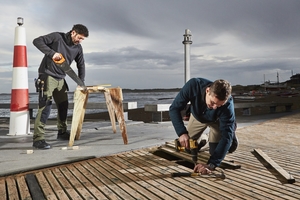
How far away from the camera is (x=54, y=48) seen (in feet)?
12.8

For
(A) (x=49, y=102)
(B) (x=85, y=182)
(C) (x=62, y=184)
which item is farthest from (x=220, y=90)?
(A) (x=49, y=102)

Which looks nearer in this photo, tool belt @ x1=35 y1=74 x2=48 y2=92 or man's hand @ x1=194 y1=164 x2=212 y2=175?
man's hand @ x1=194 y1=164 x2=212 y2=175

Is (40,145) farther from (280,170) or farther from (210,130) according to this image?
(280,170)

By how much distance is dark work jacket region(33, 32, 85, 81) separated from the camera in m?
3.67

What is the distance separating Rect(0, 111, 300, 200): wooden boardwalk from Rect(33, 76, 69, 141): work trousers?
3.62ft

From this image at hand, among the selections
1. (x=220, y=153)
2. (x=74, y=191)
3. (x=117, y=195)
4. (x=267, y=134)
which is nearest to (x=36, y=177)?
(x=74, y=191)

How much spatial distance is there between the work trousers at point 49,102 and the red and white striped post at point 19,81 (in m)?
0.97

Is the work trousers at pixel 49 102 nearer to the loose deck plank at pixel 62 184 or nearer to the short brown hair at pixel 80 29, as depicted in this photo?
the short brown hair at pixel 80 29

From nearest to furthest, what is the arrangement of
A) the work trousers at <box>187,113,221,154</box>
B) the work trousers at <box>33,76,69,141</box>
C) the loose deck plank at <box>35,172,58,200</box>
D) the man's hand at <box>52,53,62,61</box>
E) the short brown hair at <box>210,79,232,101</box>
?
the loose deck plank at <box>35,172,58,200</box> < the short brown hair at <box>210,79,232,101</box> < the work trousers at <box>187,113,221,154</box> < the man's hand at <box>52,53,62,61</box> < the work trousers at <box>33,76,69,141</box>

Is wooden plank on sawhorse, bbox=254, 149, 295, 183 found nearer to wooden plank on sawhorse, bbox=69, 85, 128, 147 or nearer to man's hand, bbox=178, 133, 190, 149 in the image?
man's hand, bbox=178, 133, 190, 149

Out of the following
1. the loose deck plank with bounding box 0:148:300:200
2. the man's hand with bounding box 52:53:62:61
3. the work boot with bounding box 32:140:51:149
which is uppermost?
the man's hand with bounding box 52:53:62:61

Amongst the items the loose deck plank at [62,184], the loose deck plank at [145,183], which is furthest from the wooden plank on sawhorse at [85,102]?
the loose deck plank at [62,184]

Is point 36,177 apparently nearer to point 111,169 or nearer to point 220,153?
point 111,169

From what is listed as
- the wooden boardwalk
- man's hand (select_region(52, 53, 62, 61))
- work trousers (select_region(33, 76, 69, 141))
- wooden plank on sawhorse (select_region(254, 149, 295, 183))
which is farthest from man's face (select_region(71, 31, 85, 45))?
wooden plank on sawhorse (select_region(254, 149, 295, 183))
